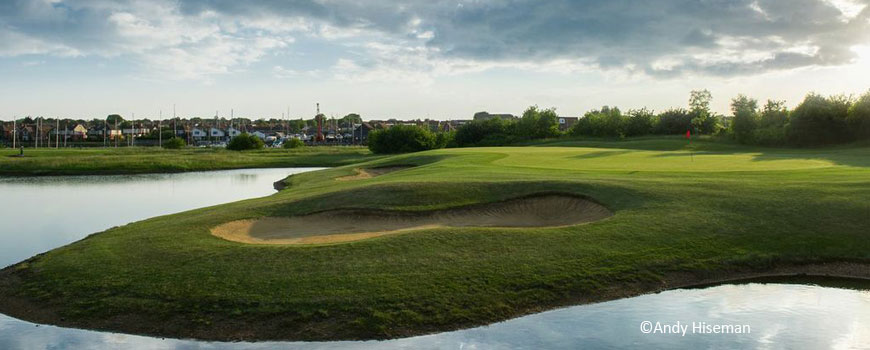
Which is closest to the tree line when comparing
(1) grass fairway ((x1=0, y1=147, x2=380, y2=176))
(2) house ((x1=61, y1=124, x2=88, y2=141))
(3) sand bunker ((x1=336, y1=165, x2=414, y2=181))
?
(1) grass fairway ((x1=0, y1=147, x2=380, y2=176))

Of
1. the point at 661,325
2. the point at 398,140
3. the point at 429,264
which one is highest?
the point at 398,140

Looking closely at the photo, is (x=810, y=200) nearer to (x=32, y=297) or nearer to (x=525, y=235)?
(x=525, y=235)

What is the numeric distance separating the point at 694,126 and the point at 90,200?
247 feet

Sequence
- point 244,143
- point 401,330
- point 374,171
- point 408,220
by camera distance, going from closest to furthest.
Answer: point 401,330
point 408,220
point 374,171
point 244,143

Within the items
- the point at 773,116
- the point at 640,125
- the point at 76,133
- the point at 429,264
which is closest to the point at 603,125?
the point at 640,125

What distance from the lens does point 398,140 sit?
94188mm

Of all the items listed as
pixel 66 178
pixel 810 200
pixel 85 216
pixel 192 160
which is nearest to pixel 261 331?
pixel 810 200

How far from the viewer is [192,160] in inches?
2950

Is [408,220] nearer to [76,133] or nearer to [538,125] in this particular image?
[538,125]

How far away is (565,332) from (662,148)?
188 ft

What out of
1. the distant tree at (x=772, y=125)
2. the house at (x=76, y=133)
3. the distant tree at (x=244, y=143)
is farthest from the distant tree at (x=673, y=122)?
the house at (x=76, y=133)

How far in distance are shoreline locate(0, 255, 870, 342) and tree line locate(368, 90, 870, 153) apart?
53.8 metres

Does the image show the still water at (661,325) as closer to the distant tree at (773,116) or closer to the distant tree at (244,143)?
the distant tree at (773,116)

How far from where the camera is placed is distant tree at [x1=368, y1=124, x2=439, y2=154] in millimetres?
94000
